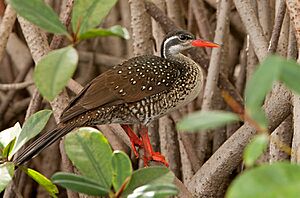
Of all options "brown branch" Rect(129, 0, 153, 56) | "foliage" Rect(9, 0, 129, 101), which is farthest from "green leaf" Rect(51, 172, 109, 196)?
"brown branch" Rect(129, 0, 153, 56)

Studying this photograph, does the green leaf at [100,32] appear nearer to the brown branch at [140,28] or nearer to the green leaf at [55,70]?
the green leaf at [55,70]

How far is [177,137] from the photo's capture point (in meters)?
3.53

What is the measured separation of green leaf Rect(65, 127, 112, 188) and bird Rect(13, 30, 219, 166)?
112 cm

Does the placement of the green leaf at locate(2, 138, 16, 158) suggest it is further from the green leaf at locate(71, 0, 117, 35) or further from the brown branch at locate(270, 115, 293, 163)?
the brown branch at locate(270, 115, 293, 163)

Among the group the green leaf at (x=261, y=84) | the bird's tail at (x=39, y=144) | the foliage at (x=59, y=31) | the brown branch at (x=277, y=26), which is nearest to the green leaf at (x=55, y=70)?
the foliage at (x=59, y=31)

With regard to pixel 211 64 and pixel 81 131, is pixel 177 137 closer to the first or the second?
pixel 211 64

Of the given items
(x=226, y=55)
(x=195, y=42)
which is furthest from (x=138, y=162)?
(x=195, y=42)

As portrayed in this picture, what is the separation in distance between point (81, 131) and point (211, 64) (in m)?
2.18

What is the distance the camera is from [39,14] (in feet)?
3.08

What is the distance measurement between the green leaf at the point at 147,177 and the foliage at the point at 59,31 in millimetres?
234

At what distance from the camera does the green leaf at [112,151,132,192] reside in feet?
3.50

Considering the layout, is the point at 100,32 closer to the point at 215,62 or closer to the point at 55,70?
→ the point at 55,70

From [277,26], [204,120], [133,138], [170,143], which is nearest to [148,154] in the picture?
[133,138]

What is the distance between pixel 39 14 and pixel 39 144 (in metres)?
1.13
